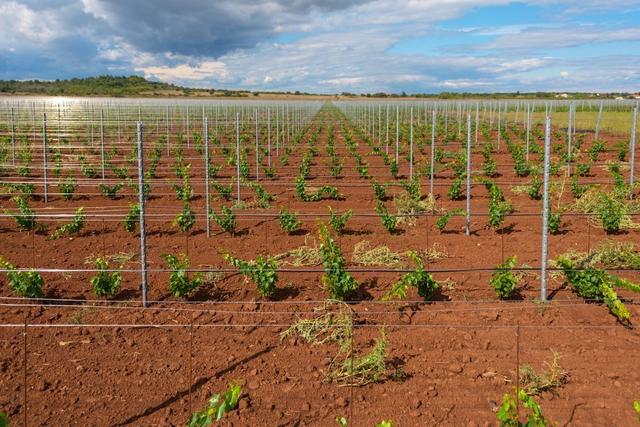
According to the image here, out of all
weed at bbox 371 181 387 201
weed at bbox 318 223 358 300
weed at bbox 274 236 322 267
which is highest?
weed at bbox 371 181 387 201

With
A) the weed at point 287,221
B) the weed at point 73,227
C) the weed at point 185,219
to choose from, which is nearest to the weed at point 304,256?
→ the weed at point 287,221

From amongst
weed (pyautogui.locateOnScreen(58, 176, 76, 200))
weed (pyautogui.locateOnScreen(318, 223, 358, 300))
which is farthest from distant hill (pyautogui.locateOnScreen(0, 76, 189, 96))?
weed (pyautogui.locateOnScreen(318, 223, 358, 300))

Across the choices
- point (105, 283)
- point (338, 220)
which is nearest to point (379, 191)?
point (338, 220)

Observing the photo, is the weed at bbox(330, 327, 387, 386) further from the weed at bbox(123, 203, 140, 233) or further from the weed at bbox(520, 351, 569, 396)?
the weed at bbox(123, 203, 140, 233)

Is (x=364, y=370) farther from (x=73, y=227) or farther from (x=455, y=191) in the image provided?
(x=455, y=191)

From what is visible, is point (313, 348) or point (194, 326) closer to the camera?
point (313, 348)

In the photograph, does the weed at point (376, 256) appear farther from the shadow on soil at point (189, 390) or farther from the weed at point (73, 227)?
the weed at point (73, 227)

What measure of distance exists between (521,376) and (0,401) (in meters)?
3.81

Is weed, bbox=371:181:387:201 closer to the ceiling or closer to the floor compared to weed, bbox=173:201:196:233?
closer to the ceiling

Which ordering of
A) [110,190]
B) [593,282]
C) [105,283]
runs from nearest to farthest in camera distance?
[593,282], [105,283], [110,190]

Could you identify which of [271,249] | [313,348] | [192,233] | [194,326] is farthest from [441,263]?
[192,233]

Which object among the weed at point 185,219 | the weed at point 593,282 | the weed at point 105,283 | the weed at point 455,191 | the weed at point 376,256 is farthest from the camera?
the weed at point 455,191

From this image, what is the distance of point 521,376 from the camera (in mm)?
4426

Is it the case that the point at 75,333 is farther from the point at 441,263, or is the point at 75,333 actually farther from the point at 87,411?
the point at 441,263
